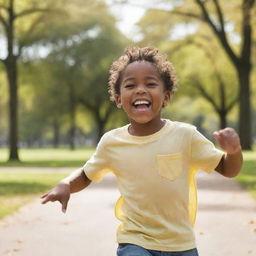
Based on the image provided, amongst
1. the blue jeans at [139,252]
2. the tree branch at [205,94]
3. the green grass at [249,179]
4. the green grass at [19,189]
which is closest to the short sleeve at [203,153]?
the blue jeans at [139,252]

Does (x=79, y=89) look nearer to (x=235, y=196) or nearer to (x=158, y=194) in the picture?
(x=235, y=196)

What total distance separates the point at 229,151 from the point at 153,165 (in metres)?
0.44

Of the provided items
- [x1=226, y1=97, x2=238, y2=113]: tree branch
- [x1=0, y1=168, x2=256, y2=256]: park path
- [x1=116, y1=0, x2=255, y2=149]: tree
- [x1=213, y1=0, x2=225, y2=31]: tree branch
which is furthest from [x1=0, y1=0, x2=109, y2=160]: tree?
[x1=226, y1=97, x2=238, y2=113]: tree branch

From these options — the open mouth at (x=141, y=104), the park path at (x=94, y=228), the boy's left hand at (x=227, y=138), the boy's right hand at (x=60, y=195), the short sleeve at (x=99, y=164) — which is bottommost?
the park path at (x=94, y=228)

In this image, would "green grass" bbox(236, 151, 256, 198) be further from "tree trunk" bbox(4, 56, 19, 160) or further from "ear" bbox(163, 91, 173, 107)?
"tree trunk" bbox(4, 56, 19, 160)

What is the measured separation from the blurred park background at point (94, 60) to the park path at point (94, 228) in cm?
117

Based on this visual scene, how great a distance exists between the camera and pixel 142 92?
3234mm

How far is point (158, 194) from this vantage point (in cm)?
323

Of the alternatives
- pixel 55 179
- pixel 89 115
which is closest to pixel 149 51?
pixel 55 179

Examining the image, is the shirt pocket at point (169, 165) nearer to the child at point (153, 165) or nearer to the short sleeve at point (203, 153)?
the child at point (153, 165)

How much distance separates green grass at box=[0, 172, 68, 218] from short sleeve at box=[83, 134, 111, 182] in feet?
15.6

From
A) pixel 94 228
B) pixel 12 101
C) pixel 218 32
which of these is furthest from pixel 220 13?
pixel 94 228

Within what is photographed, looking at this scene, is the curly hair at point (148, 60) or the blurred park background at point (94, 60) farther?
the blurred park background at point (94, 60)

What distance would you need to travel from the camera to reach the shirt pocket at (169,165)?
10.6 feet
